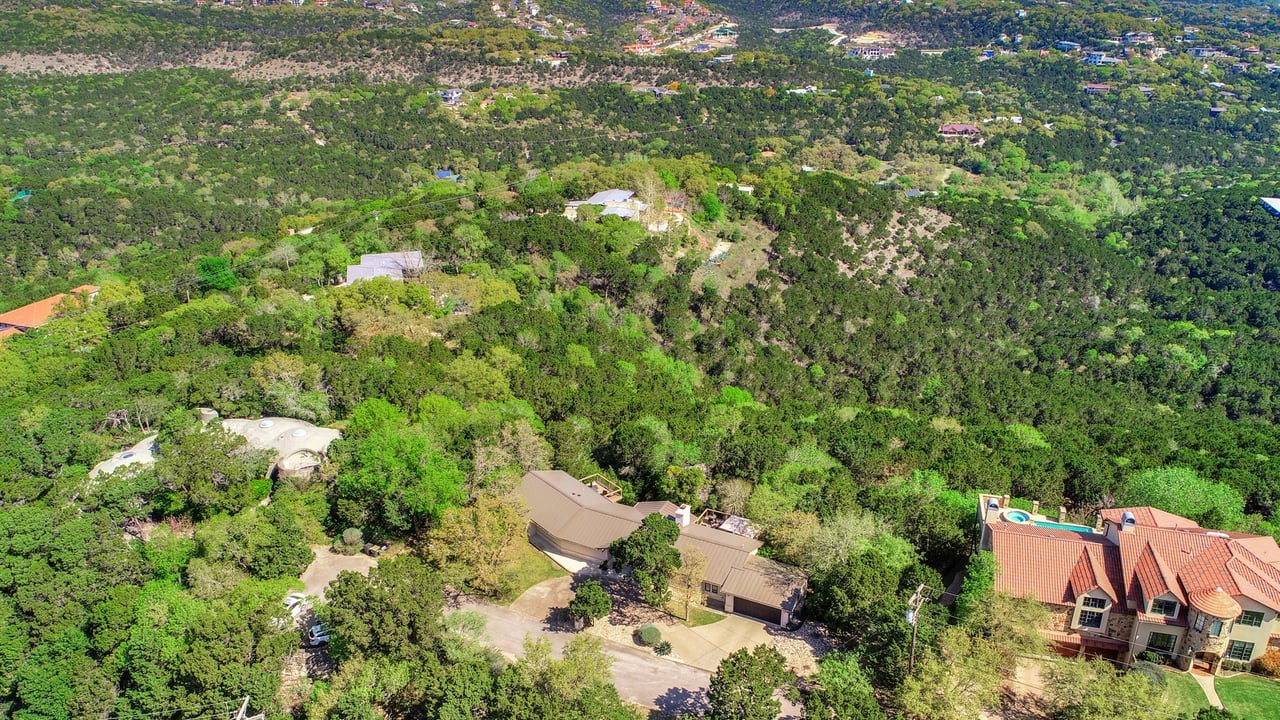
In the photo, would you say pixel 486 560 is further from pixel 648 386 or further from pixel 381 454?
pixel 648 386

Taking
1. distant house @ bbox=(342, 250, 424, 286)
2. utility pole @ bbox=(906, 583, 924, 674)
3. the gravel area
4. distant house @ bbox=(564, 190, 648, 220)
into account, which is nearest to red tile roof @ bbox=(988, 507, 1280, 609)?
utility pole @ bbox=(906, 583, 924, 674)

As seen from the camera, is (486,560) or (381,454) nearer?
(486,560)

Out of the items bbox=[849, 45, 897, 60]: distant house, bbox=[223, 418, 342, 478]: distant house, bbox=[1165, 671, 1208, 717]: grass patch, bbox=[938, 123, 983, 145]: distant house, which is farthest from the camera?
bbox=[849, 45, 897, 60]: distant house

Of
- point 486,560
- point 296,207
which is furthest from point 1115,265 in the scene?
point 296,207

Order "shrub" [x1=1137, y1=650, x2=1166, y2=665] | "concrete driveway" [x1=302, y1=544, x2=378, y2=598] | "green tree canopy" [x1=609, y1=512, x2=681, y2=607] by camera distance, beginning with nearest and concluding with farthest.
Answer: "shrub" [x1=1137, y1=650, x2=1166, y2=665]
"green tree canopy" [x1=609, y1=512, x2=681, y2=607]
"concrete driveway" [x1=302, y1=544, x2=378, y2=598]

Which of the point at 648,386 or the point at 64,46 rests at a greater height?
the point at 64,46

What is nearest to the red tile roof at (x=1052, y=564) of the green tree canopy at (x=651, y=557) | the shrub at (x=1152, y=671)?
the shrub at (x=1152, y=671)

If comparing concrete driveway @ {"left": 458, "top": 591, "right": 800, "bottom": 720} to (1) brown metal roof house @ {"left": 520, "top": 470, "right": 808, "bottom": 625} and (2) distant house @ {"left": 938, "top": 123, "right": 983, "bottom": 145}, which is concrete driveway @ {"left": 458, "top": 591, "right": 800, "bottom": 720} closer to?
(1) brown metal roof house @ {"left": 520, "top": 470, "right": 808, "bottom": 625}
